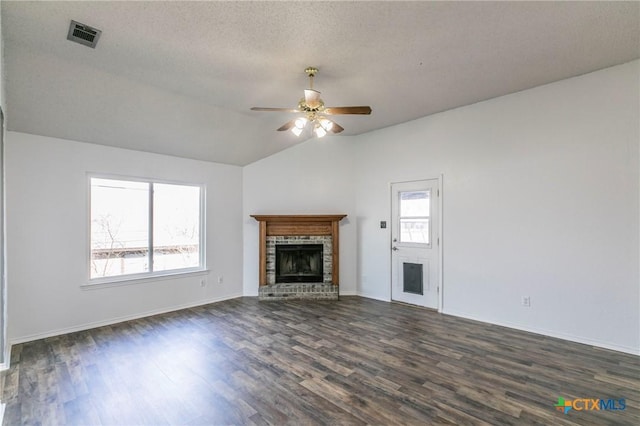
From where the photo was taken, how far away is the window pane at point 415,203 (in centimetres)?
486

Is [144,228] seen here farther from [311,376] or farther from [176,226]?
[311,376]

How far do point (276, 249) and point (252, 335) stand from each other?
204 centimetres

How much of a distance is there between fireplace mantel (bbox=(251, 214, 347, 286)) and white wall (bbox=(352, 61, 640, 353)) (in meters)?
1.70

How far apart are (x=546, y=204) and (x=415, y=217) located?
177 centimetres

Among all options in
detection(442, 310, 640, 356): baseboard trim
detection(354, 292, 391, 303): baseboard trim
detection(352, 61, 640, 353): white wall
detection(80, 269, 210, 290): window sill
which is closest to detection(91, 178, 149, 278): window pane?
detection(80, 269, 210, 290): window sill

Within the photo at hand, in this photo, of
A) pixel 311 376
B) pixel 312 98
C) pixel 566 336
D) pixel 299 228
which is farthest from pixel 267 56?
pixel 566 336

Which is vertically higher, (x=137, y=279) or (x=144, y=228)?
(x=144, y=228)

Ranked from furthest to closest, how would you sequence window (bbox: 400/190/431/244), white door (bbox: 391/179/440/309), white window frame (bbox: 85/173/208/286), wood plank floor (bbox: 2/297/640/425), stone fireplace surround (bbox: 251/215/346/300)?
1. stone fireplace surround (bbox: 251/215/346/300)
2. window (bbox: 400/190/431/244)
3. white door (bbox: 391/179/440/309)
4. white window frame (bbox: 85/173/208/286)
5. wood plank floor (bbox: 2/297/640/425)

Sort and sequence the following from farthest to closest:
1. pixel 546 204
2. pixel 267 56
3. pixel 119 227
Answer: pixel 119 227 → pixel 546 204 → pixel 267 56

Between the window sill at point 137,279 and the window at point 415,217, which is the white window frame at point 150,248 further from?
the window at point 415,217

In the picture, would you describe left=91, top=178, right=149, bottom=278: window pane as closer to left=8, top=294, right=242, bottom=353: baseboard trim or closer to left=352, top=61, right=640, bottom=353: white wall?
left=8, top=294, right=242, bottom=353: baseboard trim

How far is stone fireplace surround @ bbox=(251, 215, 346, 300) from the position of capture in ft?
17.7

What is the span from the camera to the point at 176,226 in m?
5.02

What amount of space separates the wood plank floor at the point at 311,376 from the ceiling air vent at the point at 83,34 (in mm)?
3020
